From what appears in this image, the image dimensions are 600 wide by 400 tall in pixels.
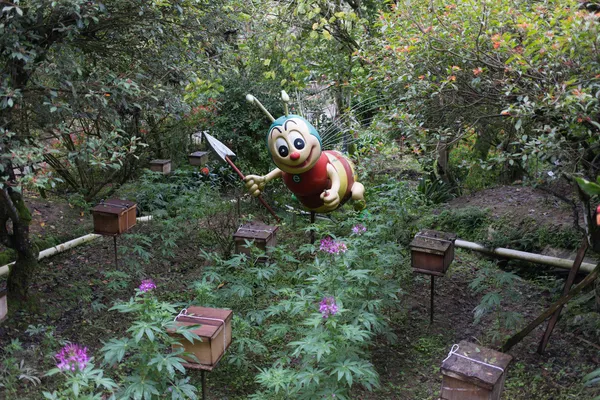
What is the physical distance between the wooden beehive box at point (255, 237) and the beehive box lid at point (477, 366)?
2.35 meters

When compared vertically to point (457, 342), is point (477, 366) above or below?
above

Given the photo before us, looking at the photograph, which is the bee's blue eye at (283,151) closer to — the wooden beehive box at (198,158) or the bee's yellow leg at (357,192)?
the bee's yellow leg at (357,192)

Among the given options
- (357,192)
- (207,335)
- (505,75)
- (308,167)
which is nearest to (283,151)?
(308,167)

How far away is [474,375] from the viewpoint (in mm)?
2641

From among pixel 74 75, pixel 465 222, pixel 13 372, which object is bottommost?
pixel 465 222

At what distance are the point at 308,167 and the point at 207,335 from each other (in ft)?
8.48

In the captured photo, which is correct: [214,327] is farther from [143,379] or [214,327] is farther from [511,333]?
[511,333]

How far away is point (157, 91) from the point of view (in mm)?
4559

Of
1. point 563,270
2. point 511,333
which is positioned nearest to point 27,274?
point 511,333

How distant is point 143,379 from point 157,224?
410 cm

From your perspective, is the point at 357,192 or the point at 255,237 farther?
the point at 357,192

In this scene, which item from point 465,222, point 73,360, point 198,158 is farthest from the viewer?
point 198,158

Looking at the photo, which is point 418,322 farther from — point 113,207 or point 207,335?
point 113,207

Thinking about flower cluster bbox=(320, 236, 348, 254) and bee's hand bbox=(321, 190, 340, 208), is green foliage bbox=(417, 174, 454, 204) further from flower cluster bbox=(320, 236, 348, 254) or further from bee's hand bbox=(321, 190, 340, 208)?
flower cluster bbox=(320, 236, 348, 254)
